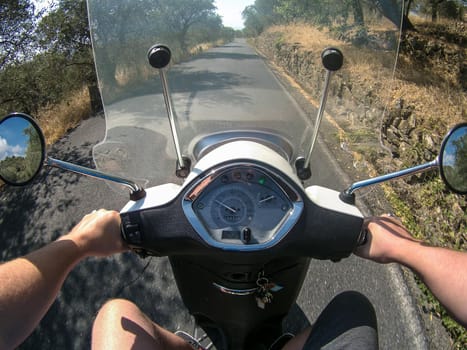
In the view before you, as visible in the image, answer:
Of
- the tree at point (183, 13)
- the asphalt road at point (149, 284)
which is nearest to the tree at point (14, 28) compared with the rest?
the asphalt road at point (149, 284)

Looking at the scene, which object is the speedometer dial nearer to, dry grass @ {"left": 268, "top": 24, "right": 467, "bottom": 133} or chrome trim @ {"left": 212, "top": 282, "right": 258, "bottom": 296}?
chrome trim @ {"left": 212, "top": 282, "right": 258, "bottom": 296}

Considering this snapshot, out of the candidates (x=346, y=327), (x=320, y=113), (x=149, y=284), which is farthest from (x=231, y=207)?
(x=149, y=284)

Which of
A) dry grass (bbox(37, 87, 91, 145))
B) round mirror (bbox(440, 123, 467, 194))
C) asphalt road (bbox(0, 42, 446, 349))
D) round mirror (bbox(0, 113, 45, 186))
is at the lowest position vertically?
asphalt road (bbox(0, 42, 446, 349))

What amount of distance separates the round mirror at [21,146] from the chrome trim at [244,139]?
58 centimetres

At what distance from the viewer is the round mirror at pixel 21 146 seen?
3.92ft

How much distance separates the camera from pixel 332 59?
1.13m

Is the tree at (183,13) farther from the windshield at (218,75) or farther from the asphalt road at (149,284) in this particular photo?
the asphalt road at (149,284)

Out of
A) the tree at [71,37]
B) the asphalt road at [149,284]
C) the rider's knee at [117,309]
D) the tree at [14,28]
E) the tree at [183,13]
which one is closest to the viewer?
the tree at [183,13]

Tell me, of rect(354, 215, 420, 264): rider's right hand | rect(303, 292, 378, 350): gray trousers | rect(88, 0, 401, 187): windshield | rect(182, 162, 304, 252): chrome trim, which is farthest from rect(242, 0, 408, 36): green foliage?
rect(303, 292, 378, 350): gray trousers

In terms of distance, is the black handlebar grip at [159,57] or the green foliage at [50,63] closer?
the black handlebar grip at [159,57]

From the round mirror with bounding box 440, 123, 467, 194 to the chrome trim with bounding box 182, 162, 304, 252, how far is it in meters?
0.47

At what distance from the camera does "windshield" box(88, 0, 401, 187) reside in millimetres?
1259

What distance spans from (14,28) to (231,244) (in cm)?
818

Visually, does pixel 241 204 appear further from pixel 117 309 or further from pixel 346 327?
pixel 117 309
